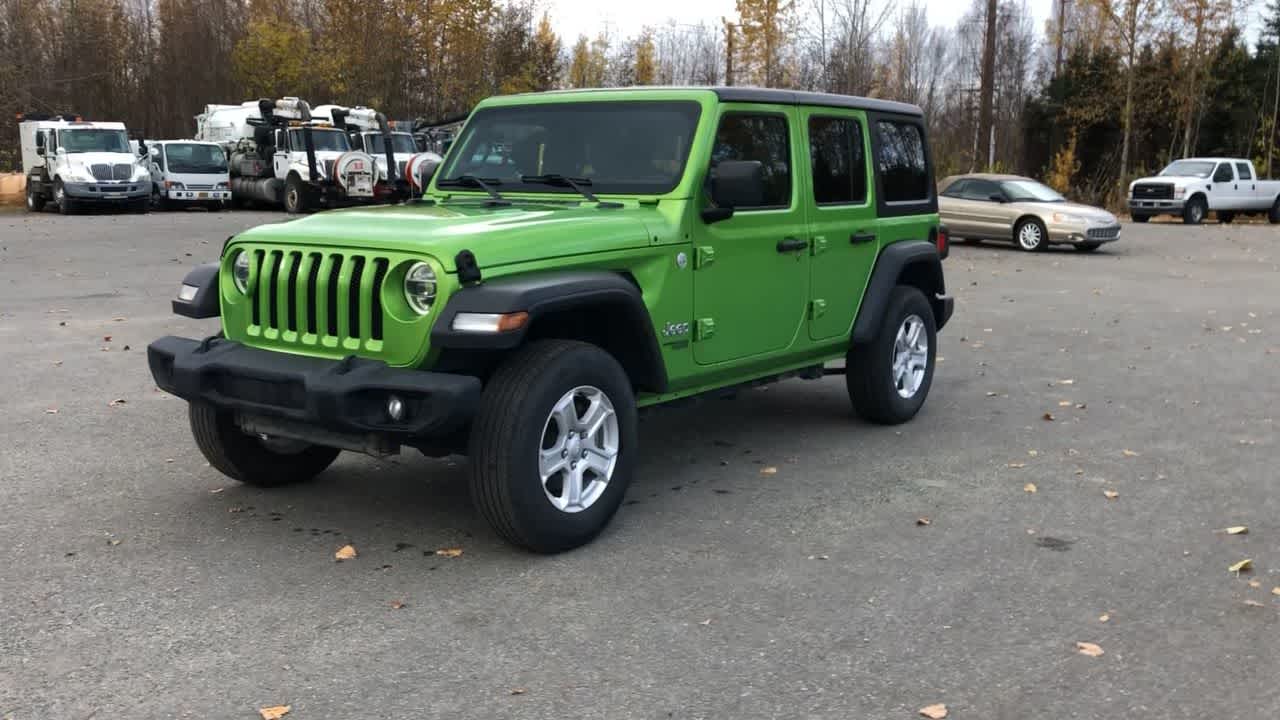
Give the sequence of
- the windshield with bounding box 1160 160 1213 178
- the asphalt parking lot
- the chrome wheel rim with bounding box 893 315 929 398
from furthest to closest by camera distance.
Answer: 1. the windshield with bounding box 1160 160 1213 178
2. the chrome wheel rim with bounding box 893 315 929 398
3. the asphalt parking lot

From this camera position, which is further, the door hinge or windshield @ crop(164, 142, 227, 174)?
windshield @ crop(164, 142, 227, 174)

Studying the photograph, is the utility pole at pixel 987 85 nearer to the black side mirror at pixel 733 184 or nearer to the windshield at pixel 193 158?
the windshield at pixel 193 158

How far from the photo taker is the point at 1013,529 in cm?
554

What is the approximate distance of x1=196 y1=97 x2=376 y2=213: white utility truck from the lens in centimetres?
3084

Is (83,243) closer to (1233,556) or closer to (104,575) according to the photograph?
(104,575)

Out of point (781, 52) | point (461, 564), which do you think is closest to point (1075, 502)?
point (461, 564)

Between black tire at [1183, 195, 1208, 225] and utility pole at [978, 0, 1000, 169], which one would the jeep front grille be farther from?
black tire at [1183, 195, 1208, 225]

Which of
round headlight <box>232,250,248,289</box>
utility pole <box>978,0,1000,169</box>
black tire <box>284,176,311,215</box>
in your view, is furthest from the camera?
utility pole <box>978,0,1000,169</box>

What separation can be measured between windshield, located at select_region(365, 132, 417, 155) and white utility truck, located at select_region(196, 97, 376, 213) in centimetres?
80

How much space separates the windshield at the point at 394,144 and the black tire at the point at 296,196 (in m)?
2.49

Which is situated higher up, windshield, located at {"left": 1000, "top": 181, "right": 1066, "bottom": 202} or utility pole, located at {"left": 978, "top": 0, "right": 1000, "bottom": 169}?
utility pole, located at {"left": 978, "top": 0, "right": 1000, "bottom": 169}

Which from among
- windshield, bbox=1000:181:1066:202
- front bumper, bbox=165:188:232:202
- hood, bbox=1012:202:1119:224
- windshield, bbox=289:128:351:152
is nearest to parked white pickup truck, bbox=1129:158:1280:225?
windshield, bbox=1000:181:1066:202

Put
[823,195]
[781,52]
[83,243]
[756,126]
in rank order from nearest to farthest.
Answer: [756,126] → [823,195] → [83,243] → [781,52]

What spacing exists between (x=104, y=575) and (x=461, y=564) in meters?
1.42
